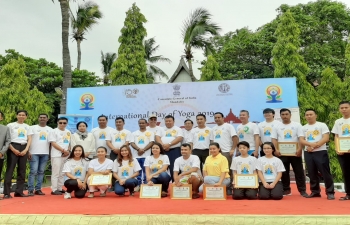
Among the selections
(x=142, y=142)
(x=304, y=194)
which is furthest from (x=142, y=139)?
(x=304, y=194)

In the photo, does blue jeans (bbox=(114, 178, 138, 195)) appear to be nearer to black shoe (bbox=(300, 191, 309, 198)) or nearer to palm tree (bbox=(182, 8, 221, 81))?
black shoe (bbox=(300, 191, 309, 198))

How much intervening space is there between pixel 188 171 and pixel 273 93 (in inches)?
124

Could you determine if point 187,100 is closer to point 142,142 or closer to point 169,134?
point 169,134

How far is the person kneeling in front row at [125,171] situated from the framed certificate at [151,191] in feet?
1.00

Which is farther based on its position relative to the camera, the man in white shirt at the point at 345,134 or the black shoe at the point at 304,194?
the black shoe at the point at 304,194

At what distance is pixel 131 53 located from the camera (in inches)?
524

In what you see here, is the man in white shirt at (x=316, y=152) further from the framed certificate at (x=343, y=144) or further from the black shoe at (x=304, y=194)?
the framed certificate at (x=343, y=144)

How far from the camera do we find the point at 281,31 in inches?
409

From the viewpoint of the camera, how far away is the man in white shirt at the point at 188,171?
15.5 ft

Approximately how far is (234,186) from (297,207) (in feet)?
3.54

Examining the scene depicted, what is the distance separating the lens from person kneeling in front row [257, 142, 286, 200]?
4.45m

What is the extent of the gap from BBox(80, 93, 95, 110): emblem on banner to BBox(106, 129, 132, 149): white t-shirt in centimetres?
206

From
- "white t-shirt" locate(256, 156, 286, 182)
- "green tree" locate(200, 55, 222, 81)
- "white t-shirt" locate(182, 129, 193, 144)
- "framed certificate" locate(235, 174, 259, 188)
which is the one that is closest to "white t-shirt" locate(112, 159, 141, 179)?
"white t-shirt" locate(182, 129, 193, 144)

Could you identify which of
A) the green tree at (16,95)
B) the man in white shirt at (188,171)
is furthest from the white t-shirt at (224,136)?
the green tree at (16,95)
